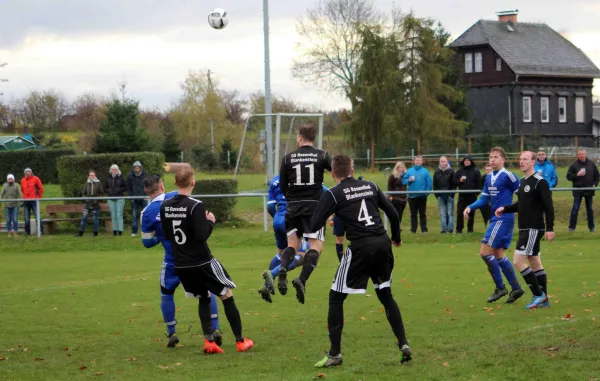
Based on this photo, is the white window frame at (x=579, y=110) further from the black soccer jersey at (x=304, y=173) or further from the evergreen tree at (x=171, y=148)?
the black soccer jersey at (x=304, y=173)

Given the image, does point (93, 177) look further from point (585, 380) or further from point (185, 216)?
point (585, 380)

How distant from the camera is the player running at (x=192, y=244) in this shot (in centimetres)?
896

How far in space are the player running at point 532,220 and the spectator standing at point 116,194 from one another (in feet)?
47.5

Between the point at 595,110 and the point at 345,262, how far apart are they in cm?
8921

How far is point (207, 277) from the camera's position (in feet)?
30.0

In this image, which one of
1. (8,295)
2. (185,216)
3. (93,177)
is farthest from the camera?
(93,177)

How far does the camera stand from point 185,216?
→ 29.4 feet

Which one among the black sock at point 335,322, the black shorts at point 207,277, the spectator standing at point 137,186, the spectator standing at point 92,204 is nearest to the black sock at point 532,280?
the black sock at point 335,322

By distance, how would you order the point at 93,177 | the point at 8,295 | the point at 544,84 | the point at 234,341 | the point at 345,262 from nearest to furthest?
1. the point at 345,262
2. the point at 234,341
3. the point at 8,295
4. the point at 93,177
5. the point at 544,84

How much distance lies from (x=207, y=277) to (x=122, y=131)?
31962 mm

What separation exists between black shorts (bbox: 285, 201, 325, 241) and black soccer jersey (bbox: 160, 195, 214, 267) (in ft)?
7.76

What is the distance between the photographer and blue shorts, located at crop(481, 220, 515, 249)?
40.1 feet

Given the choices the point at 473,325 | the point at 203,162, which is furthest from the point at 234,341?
the point at 203,162

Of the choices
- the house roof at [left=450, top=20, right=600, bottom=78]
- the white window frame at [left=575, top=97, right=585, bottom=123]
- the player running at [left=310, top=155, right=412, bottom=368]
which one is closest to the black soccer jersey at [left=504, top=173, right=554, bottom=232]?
the player running at [left=310, top=155, right=412, bottom=368]
